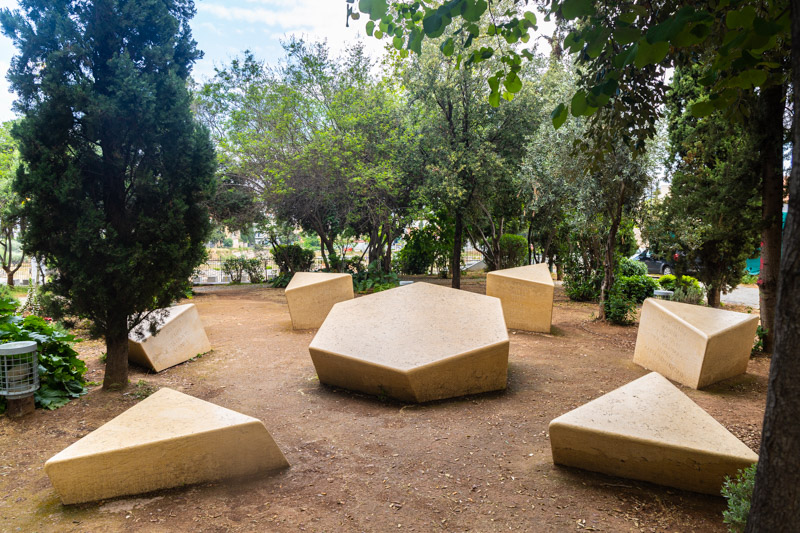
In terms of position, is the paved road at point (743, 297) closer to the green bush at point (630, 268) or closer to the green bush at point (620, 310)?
the green bush at point (630, 268)

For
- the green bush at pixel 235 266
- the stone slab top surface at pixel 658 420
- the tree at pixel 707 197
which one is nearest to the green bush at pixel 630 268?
the tree at pixel 707 197

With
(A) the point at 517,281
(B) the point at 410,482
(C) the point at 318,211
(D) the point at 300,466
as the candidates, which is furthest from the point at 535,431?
(C) the point at 318,211

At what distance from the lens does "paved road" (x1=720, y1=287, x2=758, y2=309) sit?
14.1 metres

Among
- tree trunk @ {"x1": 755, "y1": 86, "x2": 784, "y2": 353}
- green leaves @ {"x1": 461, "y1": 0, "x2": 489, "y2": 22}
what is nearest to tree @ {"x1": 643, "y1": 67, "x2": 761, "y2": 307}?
tree trunk @ {"x1": 755, "y1": 86, "x2": 784, "y2": 353}

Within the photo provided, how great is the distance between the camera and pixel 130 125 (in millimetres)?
5473

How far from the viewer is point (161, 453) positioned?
3.49 metres

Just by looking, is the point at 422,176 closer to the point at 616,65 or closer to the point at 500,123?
the point at 500,123

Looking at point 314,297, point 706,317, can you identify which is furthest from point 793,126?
point 314,297

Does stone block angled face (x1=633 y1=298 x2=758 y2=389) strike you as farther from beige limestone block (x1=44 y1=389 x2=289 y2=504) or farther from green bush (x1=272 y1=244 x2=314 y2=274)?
green bush (x1=272 y1=244 x2=314 y2=274)

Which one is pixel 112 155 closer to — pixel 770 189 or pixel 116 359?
pixel 116 359

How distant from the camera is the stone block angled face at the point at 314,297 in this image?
10109mm

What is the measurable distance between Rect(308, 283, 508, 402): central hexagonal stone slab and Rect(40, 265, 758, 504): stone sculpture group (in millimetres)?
17

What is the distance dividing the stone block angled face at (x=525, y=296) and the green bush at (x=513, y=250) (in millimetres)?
7845

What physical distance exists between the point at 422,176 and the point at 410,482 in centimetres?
1204
